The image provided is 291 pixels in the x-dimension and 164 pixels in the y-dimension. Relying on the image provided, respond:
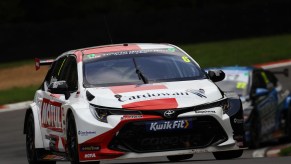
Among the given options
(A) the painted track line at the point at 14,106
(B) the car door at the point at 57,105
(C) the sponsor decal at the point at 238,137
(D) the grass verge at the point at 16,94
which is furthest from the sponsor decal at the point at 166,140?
(D) the grass verge at the point at 16,94

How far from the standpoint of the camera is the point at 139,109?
9711mm

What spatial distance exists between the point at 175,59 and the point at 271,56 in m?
21.9

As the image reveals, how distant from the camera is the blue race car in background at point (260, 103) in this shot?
54.7 feet

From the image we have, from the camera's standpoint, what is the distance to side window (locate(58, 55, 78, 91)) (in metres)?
10.8

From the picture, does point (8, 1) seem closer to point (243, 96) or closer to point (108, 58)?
point (243, 96)

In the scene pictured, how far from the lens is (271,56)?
107 feet

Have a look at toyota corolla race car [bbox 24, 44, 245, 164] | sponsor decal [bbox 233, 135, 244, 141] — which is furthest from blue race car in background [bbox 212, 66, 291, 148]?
sponsor decal [bbox 233, 135, 244, 141]

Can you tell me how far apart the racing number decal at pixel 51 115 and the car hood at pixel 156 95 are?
0.75m

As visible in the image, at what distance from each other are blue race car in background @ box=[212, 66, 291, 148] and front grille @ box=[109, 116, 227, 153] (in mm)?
6589

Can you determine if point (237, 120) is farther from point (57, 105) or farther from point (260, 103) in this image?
point (260, 103)

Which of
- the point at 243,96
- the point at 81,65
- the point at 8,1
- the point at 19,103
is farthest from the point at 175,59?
the point at 8,1

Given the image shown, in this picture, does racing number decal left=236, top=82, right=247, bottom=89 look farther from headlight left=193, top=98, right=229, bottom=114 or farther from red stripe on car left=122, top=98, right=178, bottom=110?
red stripe on car left=122, top=98, right=178, bottom=110

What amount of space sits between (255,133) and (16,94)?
31.7 ft

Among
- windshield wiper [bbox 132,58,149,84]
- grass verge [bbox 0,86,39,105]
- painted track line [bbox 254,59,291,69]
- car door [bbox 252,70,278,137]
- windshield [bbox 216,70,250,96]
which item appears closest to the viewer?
windshield wiper [bbox 132,58,149,84]
